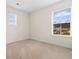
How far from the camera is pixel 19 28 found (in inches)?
225

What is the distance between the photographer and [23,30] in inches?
237

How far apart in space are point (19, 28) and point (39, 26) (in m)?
1.36

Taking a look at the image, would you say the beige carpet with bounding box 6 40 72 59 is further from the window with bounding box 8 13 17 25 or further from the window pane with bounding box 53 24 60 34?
the window with bounding box 8 13 17 25

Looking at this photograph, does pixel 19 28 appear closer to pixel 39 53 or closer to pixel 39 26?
pixel 39 26

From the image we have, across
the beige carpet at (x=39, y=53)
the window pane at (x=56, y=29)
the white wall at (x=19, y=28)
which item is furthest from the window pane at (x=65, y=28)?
the white wall at (x=19, y=28)

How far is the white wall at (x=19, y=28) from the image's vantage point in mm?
4922

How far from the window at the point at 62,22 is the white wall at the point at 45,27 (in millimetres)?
237

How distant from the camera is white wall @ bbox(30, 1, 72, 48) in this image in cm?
392

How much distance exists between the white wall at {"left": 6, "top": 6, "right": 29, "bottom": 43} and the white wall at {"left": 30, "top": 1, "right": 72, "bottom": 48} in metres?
0.36

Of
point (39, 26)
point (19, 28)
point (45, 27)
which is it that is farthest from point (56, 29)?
point (19, 28)

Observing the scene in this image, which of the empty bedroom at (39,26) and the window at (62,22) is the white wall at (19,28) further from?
the window at (62,22)

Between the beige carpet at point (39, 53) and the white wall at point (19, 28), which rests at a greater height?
the white wall at point (19, 28)

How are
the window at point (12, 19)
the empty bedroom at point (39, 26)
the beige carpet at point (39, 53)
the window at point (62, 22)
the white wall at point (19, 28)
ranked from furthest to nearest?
the window at point (12, 19) → the white wall at point (19, 28) → the window at point (62, 22) → the empty bedroom at point (39, 26) → the beige carpet at point (39, 53)
